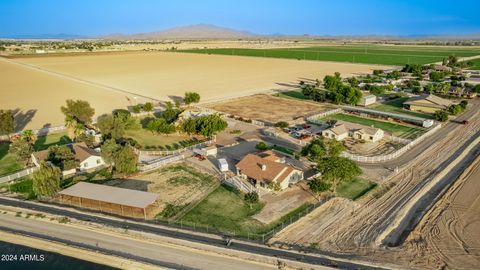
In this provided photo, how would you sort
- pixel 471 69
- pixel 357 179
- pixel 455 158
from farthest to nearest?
pixel 471 69 < pixel 455 158 < pixel 357 179

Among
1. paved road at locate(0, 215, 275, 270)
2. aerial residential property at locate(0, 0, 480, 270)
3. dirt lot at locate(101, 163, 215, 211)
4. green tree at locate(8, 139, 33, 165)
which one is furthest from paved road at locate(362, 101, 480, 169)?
green tree at locate(8, 139, 33, 165)

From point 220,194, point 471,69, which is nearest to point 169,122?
point 220,194

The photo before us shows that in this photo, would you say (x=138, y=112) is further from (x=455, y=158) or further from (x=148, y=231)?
(x=455, y=158)

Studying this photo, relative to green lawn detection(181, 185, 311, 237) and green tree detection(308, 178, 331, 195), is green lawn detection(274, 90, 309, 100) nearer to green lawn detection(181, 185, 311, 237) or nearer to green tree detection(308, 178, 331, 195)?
green tree detection(308, 178, 331, 195)

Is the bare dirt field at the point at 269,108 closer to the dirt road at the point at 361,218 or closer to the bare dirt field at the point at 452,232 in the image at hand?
the dirt road at the point at 361,218

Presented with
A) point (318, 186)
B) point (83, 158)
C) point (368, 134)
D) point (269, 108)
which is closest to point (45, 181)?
point (83, 158)

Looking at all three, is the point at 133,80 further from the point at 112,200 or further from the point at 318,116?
the point at 112,200
